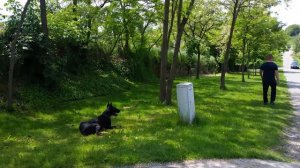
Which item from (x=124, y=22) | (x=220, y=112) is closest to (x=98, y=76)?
(x=124, y=22)

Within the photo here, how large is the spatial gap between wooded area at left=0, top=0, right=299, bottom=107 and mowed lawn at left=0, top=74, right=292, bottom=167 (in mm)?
1977

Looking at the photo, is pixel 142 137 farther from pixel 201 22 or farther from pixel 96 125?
pixel 201 22

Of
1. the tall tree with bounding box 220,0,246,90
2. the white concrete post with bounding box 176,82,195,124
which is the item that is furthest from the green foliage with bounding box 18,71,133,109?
the white concrete post with bounding box 176,82,195,124

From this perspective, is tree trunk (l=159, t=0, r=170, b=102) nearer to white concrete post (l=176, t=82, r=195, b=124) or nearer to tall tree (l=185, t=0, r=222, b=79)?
white concrete post (l=176, t=82, r=195, b=124)

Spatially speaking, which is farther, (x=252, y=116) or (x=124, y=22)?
(x=124, y=22)

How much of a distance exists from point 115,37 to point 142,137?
17.6 meters

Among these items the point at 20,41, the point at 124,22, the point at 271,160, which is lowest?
the point at 271,160

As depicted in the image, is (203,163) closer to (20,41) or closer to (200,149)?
(200,149)

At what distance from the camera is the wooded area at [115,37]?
46.9 feet

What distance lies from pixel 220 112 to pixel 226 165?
6244mm

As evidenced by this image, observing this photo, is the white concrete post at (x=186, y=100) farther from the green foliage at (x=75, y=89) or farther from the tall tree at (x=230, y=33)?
the tall tree at (x=230, y=33)

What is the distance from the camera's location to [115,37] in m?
25.3

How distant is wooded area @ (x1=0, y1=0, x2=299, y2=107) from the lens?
14.3 metres

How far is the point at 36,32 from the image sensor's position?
15.2 metres
